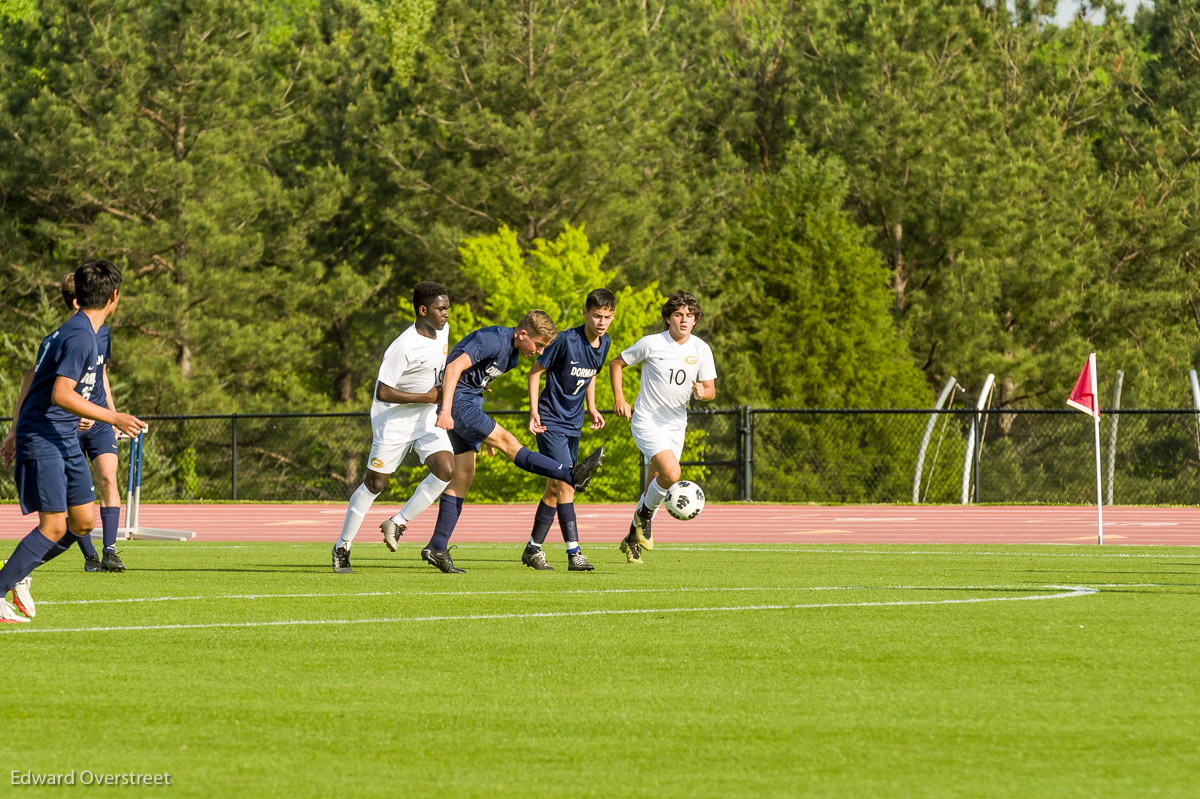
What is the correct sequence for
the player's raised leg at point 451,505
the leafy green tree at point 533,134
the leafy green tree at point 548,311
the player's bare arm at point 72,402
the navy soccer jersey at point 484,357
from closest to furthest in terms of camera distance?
the player's bare arm at point 72,402, the navy soccer jersey at point 484,357, the player's raised leg at point 451,505, the leafy green tree at point 548,311, the leafy green tree at point 533,134

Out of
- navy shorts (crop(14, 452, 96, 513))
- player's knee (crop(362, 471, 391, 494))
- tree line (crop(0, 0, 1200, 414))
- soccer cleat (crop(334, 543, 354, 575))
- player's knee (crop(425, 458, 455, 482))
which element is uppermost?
tree line (crop(0, 0, 1200, 414))

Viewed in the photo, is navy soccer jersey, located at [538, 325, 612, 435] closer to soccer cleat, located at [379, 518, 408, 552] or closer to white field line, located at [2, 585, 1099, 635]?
soccer cleat, located at [379, 518, 408, 552]

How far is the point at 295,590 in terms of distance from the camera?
10461 millimetres

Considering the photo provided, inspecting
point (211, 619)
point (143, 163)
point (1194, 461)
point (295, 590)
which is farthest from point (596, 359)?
point (1194, 461)

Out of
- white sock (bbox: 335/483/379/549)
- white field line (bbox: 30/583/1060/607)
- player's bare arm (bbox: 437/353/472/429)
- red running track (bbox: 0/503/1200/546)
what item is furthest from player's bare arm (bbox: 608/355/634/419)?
red running track (bbox: 0/503/1200/546)

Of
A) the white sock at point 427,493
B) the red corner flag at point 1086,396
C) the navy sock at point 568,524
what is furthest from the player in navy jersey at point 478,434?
the red corner flag at point 1086,396

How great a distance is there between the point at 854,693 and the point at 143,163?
125 feet

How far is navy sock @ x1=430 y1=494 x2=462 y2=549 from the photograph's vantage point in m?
12.1

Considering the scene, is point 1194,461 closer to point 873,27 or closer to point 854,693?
point 873,27

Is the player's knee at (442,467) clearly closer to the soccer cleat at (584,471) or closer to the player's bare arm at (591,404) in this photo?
the soccer cleat at (584,471)

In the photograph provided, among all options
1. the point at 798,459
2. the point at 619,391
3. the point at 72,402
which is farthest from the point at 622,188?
the point at 72,402

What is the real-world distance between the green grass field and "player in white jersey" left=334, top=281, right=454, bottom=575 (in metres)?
1.30

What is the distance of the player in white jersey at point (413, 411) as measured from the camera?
11.9 meters

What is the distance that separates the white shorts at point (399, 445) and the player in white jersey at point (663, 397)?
172 centimetres
